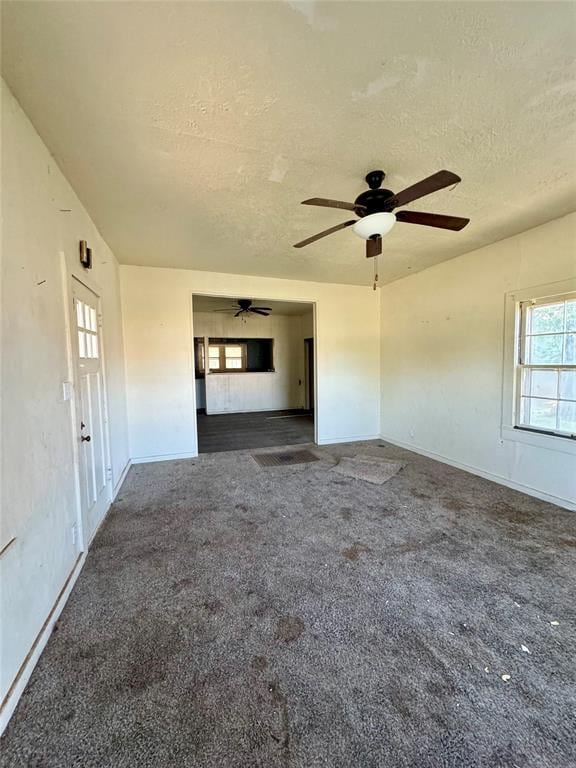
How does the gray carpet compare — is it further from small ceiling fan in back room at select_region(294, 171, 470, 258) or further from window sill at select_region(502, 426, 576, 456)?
small ceiling fan in back room at select_region(294, 171, 470, 258)

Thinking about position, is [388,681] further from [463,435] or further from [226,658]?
[463,435]

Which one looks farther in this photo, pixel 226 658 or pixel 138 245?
pixel 138 245

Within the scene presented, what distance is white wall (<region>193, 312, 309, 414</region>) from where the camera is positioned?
8031 millimetres

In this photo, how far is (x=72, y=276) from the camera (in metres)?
2.20

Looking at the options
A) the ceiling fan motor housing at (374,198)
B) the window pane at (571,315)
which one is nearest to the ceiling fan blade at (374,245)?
the ceiling fan motor housing at (374,198)

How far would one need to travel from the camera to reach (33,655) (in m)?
1.40

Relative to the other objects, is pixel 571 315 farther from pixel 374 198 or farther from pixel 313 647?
pixel 313 647

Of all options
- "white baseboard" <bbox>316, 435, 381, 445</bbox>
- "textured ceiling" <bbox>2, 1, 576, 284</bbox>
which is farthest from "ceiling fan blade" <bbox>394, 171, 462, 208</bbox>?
"white baseboard" <bbox>316, 435, 381, 445</bbox>

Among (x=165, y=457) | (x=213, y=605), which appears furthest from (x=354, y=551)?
(x=165, y=457)

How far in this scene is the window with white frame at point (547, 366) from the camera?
2932 millimetres

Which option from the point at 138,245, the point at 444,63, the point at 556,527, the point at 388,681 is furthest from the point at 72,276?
the point at 556,527

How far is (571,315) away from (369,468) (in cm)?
257

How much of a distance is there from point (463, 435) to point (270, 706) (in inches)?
141

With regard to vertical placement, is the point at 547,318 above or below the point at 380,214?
below
